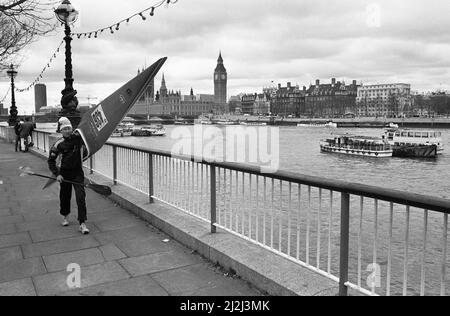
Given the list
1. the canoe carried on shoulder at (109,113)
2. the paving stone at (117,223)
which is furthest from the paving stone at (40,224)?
the canoe carried on shoulder at (109,113)

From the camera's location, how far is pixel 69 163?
21.6ft

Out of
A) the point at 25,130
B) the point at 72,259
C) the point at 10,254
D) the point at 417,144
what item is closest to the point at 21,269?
the point at 72,259

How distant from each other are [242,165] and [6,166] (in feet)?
43.7

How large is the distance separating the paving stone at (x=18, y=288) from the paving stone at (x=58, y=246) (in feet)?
2.97

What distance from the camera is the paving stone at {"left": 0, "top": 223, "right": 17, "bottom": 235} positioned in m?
6.53

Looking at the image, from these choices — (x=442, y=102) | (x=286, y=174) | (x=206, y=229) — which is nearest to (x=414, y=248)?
(x=206, y=229)

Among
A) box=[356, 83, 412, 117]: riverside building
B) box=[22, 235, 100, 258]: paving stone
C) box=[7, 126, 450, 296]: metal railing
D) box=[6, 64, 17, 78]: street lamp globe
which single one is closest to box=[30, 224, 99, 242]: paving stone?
box=[22, 235, 100, 258]: paving stone

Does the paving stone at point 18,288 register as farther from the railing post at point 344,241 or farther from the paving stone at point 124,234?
the railing post at point 344,241

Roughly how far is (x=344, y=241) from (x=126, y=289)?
212cm

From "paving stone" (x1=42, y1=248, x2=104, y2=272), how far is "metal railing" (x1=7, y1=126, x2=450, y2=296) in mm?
1489

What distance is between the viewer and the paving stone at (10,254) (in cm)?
525

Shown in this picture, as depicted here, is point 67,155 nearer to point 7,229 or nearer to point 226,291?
point 7,229
